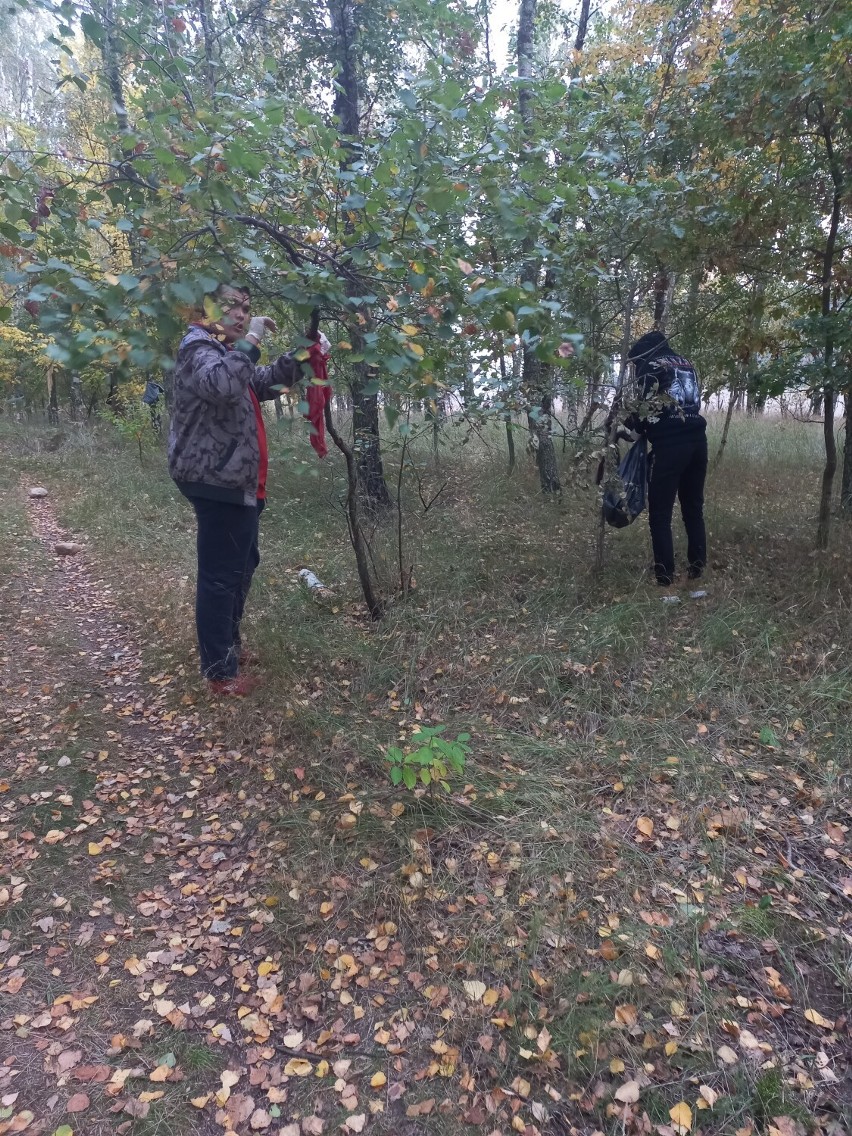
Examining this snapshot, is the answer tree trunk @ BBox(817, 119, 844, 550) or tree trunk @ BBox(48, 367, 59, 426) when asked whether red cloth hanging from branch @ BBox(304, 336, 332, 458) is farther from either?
tree trunk @ BBox(48, 367, 59, 426)

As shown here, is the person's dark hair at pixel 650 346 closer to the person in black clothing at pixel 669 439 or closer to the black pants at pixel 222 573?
the person in black clothing at pixel 669 439

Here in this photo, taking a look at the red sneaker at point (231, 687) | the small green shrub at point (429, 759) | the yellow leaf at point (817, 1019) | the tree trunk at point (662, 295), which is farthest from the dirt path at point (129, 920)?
the tree trunk at point (662, 295)

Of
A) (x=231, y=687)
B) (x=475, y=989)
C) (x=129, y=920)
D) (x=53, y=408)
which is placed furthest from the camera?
(x=53, y=408)

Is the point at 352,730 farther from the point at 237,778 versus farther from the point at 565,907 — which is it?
the point at 565,907

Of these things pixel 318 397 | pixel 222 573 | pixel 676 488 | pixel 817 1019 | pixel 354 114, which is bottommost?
pixel 817 1019

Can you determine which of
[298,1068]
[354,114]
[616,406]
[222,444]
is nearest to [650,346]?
[616,406]

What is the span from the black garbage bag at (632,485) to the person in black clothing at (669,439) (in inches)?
2.4

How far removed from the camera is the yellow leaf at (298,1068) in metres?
2.07

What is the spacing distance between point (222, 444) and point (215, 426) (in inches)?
3.8

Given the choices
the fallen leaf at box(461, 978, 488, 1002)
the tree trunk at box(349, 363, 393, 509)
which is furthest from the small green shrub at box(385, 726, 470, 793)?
the tree trunk at box(349, 363, 393, 509)

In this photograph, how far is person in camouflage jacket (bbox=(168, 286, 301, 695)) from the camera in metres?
3.20

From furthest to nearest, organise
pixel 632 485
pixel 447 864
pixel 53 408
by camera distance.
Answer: pixel 53 408
pixel 632 485
pixel 447 864

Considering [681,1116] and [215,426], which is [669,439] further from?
[681,1116]

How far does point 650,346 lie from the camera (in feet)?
14.7
